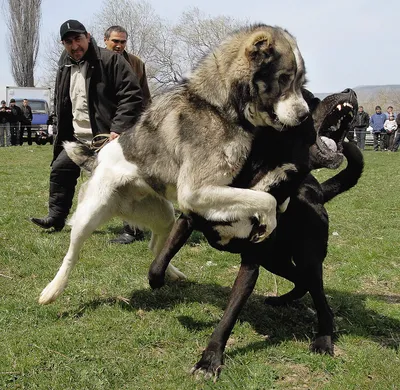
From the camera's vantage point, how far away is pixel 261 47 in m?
3.20

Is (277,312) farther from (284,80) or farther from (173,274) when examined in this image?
(284,80)

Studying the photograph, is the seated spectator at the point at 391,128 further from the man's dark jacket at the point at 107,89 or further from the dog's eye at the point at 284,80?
the dog's eye at the point at 284,80

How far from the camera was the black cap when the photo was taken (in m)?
4.73

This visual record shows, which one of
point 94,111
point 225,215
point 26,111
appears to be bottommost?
point 26,111

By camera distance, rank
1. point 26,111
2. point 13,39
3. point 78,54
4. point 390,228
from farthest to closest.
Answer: point 13,39 < point 26,111 < point 390,228 < point 78,54

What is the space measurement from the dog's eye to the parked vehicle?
22.5 m

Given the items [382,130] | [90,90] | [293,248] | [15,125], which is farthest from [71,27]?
[382,130]

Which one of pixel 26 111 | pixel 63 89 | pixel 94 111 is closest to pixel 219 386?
A: pixel 94 111

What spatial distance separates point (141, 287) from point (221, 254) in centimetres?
135

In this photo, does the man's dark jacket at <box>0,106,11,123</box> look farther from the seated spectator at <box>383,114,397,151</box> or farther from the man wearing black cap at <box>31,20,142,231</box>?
the man wearing black cap at <box>31,20,142,231</box>

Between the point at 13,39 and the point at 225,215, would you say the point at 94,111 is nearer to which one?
the point at 225,215

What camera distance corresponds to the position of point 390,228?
7066 mm

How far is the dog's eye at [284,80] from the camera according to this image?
320 cm

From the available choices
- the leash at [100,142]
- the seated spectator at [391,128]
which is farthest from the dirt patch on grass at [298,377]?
the seated spectator at [391,128]
